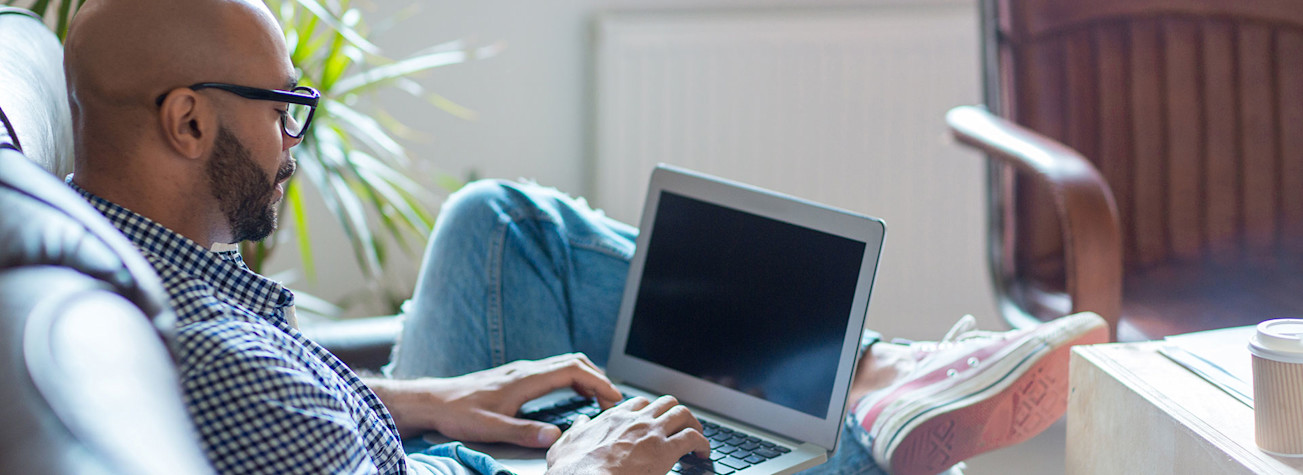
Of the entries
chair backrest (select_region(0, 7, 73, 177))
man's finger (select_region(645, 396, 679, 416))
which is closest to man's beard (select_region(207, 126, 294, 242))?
chair backrest (select_region(0, 7, 73, 177))

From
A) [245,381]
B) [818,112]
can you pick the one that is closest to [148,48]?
[245,381]

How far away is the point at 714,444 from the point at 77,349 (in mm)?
683

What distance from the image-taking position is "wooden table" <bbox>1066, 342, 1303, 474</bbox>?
0.73 metres

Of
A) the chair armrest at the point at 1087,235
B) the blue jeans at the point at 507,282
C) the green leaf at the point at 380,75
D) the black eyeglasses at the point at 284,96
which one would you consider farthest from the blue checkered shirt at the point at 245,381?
the green leaf at the point at 380,75

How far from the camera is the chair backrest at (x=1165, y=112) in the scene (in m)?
1.62

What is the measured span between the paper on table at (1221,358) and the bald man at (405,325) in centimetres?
17

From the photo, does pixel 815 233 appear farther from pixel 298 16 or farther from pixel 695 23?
pixel 298 16

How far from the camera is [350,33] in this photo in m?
1.52

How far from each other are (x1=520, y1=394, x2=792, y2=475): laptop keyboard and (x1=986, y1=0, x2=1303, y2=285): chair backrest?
77 centimetres

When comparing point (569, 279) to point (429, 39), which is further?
point (429, 39)

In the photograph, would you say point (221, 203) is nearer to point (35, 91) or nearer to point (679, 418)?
point (35, 91)

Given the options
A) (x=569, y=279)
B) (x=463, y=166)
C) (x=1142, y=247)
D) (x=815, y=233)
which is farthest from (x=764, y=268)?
(x=463, y=166)

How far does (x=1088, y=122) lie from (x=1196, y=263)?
0.28 metres

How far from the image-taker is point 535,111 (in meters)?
2.32
